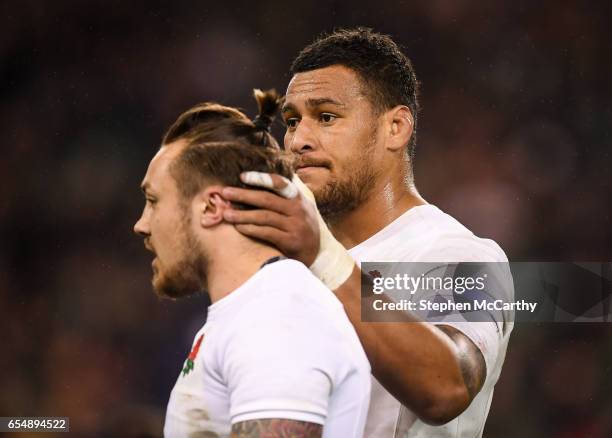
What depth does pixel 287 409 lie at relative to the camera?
4.16 feet

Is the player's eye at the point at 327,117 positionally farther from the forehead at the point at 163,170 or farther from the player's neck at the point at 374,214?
the forehead at the point at 163,170

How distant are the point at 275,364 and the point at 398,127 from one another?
51.6 inches

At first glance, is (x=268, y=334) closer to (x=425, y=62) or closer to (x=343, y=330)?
(x=343, y=330)

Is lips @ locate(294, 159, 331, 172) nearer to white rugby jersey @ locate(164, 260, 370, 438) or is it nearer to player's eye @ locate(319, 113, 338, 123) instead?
player's eye @ locate(319, 113, 338, 123)

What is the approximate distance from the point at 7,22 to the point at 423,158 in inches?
85.4

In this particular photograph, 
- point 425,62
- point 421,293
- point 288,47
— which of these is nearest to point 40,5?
point 288,47

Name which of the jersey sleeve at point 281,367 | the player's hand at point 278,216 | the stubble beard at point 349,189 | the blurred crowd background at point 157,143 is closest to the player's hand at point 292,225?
the player's hand at point 278,216

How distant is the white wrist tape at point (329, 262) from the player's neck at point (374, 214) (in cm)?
63

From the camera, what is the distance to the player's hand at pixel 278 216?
1.51 m

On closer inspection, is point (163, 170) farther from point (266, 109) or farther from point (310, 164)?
point (310, 164)

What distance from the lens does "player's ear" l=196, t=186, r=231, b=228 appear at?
1.52 m

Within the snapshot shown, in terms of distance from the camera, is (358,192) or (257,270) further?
(358,192)

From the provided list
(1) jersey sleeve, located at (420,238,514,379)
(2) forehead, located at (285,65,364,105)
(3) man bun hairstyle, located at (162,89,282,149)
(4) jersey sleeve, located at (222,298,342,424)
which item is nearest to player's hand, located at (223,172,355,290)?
(3) man bun hairstyle, located at (162,89,282,149)

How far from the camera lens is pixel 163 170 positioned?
160 centimetres
